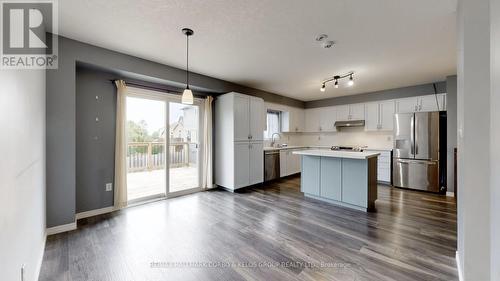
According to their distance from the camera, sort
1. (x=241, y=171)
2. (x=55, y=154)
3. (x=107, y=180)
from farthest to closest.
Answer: (x=241, y=171)
(x=107, y=180)
(x=55, y=154)

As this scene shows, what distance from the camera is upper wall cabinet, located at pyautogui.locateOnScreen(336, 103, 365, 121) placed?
5.64 meters

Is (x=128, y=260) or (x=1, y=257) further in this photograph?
(x=128, y=260)

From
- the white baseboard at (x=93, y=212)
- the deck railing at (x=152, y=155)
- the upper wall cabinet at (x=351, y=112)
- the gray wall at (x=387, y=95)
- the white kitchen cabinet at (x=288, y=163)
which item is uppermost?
the gray wall at (x=387, y=95)

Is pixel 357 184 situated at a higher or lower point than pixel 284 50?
lower

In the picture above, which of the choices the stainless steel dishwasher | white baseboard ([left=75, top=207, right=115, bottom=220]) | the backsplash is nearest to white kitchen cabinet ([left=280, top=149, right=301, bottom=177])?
the stainless steel dishwasher

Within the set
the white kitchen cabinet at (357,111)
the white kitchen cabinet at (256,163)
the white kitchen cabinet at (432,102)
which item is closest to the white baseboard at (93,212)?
the white kitchen cabinet at (256,163)

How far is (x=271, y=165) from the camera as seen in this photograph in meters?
5.34

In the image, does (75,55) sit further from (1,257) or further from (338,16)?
(338,16)

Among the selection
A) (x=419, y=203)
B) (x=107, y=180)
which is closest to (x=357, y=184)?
(x=419, y=203)

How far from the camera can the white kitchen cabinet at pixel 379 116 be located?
16.9 feet

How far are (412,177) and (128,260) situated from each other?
550cm

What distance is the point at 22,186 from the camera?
1398mm
